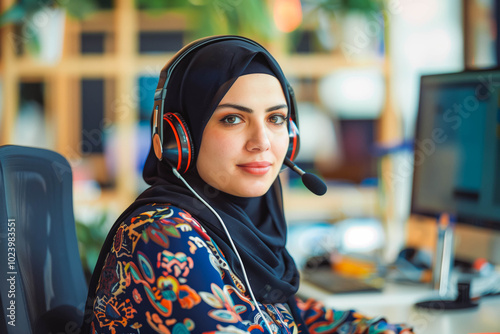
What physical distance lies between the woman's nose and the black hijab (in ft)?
0.26

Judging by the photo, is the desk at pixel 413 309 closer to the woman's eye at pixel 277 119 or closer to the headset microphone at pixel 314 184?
the headset microphone at pixel 314 184

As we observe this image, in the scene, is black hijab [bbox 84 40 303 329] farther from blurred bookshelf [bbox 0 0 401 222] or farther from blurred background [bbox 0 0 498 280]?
blurred bookshelf [bbox 0 0 401 222]

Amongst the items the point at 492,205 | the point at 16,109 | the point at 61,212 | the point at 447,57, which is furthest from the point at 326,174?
the point at 61,212

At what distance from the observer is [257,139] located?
3.14 ft

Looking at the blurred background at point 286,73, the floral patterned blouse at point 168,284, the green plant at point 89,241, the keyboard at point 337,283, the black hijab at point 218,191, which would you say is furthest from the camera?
the blurred background at point 286,73

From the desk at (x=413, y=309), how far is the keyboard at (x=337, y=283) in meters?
0.01

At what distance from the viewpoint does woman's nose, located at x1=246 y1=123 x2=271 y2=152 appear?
96 cm

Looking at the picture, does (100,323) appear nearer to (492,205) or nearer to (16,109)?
(492,205)

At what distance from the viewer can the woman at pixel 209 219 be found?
2.67 feet

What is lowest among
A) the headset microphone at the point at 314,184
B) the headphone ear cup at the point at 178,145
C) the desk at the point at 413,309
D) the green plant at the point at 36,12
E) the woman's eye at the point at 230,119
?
the desk at the point at 413,309

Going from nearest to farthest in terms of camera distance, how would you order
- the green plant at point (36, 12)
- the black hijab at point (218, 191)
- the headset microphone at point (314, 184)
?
the black hijab at point (218, 191), the headset microphone at point (314, 184), the green plant at point (36, 12)

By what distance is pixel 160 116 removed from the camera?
96 cm

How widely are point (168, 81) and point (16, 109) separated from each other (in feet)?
8.65

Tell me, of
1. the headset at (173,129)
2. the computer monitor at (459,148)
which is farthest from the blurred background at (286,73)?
the headset at (173,129)
